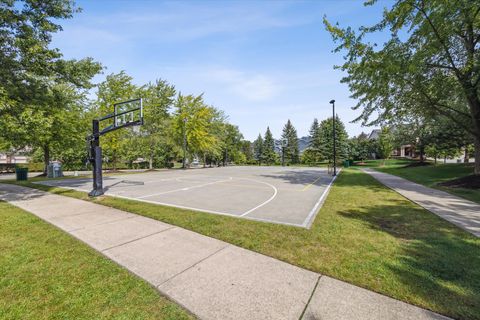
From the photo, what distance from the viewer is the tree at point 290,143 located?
59.8m

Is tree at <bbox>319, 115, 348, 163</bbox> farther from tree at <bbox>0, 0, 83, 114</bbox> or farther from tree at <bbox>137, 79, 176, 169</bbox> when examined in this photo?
tree at <bbox>0, 0, 83, 114</bbox>

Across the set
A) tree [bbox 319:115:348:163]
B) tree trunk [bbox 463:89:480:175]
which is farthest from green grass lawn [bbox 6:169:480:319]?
tree [bbox 319:115:348:163]

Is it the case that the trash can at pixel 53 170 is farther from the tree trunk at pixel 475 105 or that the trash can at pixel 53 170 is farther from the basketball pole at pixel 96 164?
the tree trunk at pixel 475 105

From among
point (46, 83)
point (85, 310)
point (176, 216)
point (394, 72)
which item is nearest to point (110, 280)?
point (85, 310)

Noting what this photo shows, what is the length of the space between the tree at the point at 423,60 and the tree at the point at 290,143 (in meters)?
44.9

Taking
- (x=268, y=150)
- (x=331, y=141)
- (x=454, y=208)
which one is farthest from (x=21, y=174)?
(x=268, y=150)

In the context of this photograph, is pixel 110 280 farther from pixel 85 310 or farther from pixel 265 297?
pixel 265 297

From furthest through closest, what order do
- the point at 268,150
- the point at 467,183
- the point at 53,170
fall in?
the point at 268,150 < the point at 53,170 < the point at 467,183

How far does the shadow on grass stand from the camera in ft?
9.43

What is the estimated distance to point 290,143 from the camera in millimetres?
62281

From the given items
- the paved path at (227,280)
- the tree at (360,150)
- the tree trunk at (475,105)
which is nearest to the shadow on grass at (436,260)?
the paved path at (227,280)

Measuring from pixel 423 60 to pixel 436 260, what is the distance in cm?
1366

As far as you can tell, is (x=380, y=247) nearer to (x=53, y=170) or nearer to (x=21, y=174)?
(x=21, y=174)

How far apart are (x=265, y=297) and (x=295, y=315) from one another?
47cm
